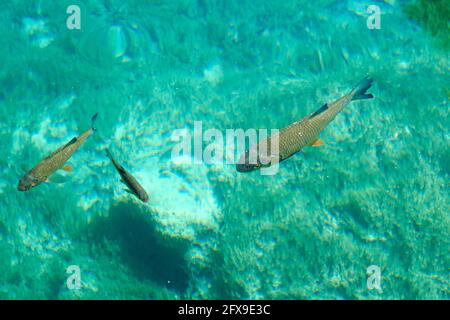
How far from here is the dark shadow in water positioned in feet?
16.0

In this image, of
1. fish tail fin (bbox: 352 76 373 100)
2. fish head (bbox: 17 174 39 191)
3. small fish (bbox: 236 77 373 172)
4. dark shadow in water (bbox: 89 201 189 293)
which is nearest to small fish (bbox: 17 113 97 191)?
fish head (bbox: 17 174 39 191)

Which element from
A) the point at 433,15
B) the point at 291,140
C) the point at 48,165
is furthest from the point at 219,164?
the point at 433,15

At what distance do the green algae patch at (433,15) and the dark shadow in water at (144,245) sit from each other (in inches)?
213

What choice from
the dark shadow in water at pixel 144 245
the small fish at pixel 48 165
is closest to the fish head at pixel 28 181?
the small fish at pixel 48 165

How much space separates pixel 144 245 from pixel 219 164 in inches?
61.7

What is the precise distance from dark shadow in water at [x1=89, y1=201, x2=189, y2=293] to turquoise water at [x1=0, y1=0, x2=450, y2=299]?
0.07 feet

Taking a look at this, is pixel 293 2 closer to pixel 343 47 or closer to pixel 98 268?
pixel 343 47

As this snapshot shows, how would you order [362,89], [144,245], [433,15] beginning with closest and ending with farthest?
1. [362,89]
2. [144,245]
3. [433,15]

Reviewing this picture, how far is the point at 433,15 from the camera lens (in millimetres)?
6234

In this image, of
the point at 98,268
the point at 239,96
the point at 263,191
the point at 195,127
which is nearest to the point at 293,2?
the point at 239,96

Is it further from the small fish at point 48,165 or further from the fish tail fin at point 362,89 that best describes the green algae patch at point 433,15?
the small fish at point 48,165

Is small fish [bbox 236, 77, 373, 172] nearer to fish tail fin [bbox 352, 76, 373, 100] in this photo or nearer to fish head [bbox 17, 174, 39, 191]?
fish tail fin [bbox 352, 76, 373, 100]

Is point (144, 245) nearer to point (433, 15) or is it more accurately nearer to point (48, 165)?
point (48, 165)

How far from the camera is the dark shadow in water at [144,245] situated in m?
4.87
